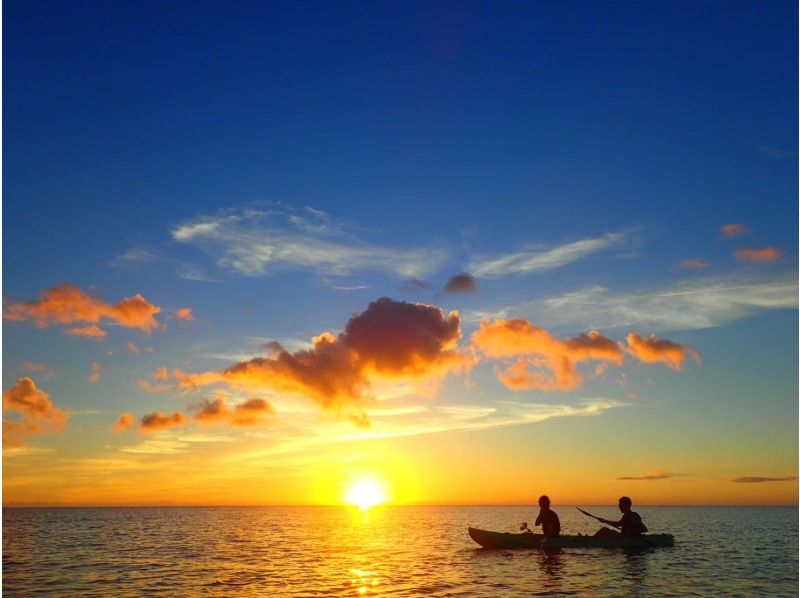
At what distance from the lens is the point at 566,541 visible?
53.6 meters

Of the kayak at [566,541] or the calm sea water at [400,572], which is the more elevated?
the kayak at [566,541]

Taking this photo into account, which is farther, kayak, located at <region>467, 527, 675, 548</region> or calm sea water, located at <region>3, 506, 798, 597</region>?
kayak, located at <region>467, 527, 675, 548</region>

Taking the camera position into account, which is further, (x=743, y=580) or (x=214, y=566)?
(x=214, y=566)

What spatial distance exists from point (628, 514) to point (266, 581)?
91.8 feet

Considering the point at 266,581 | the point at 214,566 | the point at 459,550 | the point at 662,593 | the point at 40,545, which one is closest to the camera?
the point at 662,593

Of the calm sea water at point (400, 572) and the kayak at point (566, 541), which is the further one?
the kayak at point (566, 541)

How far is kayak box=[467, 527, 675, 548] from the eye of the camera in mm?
53531

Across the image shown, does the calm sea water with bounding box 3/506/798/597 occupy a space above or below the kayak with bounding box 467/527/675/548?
below

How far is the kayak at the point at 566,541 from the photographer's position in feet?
176

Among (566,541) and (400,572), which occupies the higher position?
(566,541)

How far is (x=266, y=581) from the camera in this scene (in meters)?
42.6

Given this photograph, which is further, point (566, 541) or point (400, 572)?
point (566, 541)

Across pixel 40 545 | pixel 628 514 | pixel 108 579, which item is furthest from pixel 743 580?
pixel 40 545

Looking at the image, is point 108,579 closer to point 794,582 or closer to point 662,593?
point 662,593
